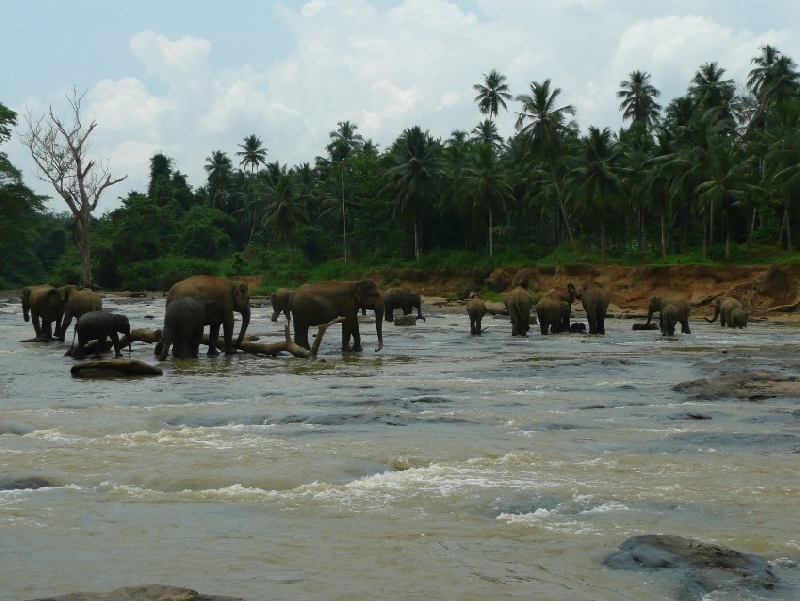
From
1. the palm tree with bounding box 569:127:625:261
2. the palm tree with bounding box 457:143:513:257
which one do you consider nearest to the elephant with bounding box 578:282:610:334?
the palm tree with bounding box 569:127:625:261

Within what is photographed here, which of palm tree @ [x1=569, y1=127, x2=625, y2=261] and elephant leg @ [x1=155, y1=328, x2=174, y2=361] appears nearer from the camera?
elephant leg @ [x1=155, y1=328, x2=174, y2=361]

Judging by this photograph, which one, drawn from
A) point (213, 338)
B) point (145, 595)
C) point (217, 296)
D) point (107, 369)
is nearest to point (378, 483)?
point (145, 595)

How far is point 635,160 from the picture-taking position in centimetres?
6191

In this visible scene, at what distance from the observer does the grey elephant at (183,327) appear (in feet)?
57.5

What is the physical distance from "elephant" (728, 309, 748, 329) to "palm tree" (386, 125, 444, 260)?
37.8m

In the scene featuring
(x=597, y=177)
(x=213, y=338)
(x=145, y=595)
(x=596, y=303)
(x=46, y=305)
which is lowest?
(x=145, y=595)

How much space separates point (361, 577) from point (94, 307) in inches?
711

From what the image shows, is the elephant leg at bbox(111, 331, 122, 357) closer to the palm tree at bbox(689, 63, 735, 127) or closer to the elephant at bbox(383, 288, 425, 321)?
the elephant at bbox(383, 288, 425, 321)

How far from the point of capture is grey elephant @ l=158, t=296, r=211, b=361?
17531 millimetres

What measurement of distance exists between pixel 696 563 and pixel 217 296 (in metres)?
14.4

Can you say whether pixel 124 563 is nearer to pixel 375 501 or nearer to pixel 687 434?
pixel 375 501

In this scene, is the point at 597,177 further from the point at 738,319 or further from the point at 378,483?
the point at 378,483

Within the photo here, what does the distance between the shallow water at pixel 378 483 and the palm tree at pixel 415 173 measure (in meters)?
54.4

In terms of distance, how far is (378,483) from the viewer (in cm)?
733
